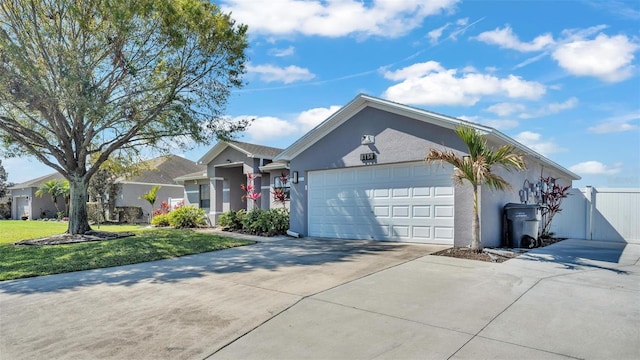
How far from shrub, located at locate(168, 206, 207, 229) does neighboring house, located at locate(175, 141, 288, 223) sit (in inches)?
34.8

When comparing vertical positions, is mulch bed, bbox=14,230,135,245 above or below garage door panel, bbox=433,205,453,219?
below

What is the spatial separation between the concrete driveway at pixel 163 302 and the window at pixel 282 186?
26.1 ft

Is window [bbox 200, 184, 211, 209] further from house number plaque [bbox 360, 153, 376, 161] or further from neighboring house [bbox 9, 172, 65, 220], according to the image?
neighboring house [bbox 9, 172, 65, 220]

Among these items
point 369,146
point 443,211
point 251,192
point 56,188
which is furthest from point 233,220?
point 56,188

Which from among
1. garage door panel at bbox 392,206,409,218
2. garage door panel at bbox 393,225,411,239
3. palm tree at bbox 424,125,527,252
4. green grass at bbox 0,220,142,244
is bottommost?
green grass at bbox 0,220,142,244

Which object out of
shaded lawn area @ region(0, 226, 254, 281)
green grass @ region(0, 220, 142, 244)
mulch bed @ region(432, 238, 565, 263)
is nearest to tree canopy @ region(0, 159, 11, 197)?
green grass @ region(0, 220, 142, 244)

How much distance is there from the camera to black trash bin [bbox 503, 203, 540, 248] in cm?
1070

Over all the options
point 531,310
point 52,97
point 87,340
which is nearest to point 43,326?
point 87,340

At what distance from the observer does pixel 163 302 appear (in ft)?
18.7

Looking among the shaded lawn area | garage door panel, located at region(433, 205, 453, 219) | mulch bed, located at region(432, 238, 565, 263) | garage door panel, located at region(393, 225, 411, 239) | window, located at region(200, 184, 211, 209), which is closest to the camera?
the shaded lawn area

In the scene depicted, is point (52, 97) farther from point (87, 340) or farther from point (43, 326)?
point (87, 340)

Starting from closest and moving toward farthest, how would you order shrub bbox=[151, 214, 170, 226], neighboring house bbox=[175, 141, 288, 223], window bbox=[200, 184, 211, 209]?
neighboring house bbox=[175, 141, 288, 223] < shrub bbox=[151, 214, 170, 226] < window bbox=[200, 184, 211, 209]

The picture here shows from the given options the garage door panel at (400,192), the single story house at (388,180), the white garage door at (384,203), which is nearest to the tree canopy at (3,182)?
the single story house at (388,180)

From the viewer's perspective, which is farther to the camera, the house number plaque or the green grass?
the green grass
